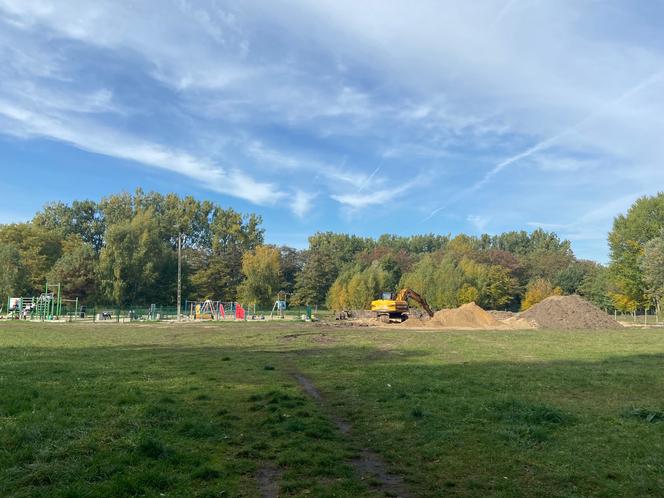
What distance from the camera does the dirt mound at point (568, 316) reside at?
148 ft

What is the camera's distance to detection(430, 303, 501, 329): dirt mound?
4747 centimetres

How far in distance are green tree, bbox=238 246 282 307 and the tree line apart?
0.57 feet

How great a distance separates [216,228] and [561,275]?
67959 millimetres

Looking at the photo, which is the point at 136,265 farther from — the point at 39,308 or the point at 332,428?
the point at 332,428

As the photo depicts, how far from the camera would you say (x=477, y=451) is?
777 centimetres

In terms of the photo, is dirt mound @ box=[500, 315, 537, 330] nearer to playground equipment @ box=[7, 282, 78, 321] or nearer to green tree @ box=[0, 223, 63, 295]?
playground equipment @ box=[7, 282, 78, 321]

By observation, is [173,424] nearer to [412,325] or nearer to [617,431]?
[617,431]

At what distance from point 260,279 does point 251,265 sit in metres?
2.95

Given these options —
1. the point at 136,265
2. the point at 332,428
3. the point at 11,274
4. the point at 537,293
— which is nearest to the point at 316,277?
the point at 136,265

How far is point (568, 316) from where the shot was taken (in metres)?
46.2

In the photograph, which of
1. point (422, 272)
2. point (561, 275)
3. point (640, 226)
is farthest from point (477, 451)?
point (561, 275)

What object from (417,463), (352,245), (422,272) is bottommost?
(417,463)

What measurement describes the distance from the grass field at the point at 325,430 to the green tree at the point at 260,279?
6894 cm

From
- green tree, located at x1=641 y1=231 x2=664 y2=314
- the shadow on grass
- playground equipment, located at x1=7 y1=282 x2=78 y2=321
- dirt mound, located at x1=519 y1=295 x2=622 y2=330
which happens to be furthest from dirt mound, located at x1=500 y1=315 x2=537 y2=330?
playground equipment, located at x1=7 y1=282 x2=78 y2=321
